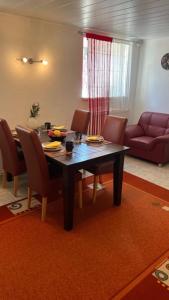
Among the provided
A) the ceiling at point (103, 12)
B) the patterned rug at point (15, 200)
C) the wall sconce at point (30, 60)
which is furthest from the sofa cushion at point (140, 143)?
the patterned rug at point (15, 200)

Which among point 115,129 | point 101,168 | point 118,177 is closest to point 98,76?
point 115,129

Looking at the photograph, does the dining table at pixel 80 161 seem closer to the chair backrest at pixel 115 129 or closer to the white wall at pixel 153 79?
the chair backrest at pixel 115 129

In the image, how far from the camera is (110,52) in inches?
180

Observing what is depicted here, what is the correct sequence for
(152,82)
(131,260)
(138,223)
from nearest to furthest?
(131,260) → (138,223) → (152,82)

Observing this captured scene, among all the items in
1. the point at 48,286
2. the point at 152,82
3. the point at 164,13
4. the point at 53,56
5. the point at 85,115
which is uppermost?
the point at 164,13

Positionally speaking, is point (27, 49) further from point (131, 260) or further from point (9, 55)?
point (131, 260)

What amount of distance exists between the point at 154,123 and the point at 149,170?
1.27 metres

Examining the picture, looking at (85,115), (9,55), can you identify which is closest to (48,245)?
(85,115)

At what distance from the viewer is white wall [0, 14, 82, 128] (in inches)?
136

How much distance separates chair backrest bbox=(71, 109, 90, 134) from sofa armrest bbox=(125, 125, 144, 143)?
1.18m

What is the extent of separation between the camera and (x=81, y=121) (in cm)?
380

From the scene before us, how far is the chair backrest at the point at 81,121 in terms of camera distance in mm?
3729

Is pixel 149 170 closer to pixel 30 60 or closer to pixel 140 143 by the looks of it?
pixel 140 143

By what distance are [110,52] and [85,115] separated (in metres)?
1.68
